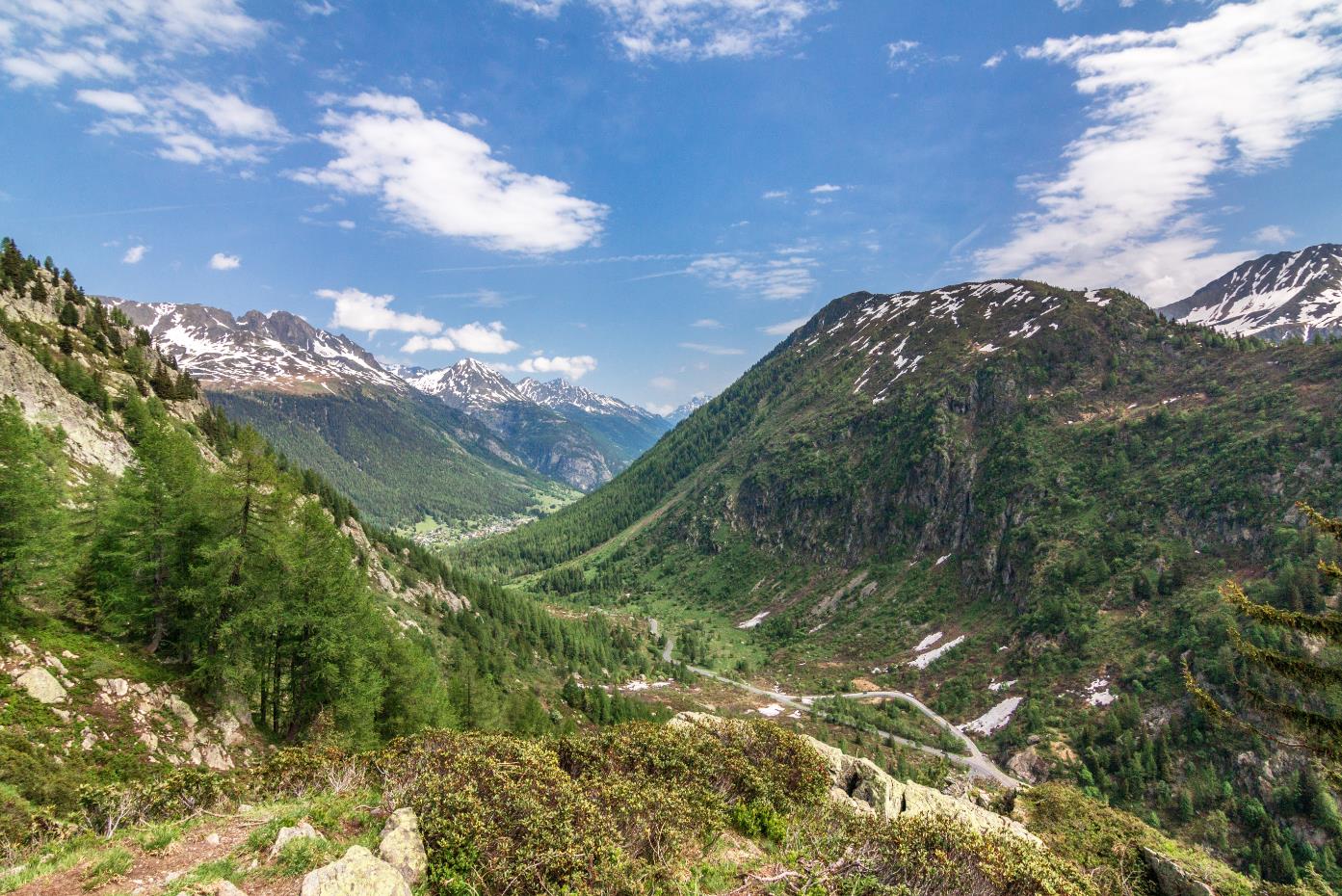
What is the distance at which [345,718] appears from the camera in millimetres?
29344

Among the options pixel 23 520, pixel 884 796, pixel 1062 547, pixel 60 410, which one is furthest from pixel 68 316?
pixel 1062 547

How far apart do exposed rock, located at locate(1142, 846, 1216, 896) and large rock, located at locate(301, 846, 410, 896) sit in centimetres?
2693

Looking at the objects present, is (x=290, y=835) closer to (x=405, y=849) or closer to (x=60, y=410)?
(x=405, y=849)

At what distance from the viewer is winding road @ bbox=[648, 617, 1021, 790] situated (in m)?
76.8

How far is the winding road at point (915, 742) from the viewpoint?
7678cm

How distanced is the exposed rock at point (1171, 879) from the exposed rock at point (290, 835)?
2924 cm

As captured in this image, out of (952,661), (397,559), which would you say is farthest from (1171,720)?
(397,559)

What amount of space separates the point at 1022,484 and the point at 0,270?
18840 centimetres

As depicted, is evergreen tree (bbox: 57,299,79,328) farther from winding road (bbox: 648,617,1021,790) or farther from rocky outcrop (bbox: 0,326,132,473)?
winding road (bbox: 648,617,1021,790)

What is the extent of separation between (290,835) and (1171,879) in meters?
30.1

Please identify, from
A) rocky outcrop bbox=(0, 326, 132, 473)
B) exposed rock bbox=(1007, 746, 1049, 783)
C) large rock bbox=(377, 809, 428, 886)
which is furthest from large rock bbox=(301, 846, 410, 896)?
exposed rock bbox=(1007, 746, 1049, 783)

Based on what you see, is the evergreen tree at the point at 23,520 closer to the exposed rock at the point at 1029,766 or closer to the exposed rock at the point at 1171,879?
the exposed rock at the point at 1171,879

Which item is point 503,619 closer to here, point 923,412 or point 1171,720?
point 1171,720

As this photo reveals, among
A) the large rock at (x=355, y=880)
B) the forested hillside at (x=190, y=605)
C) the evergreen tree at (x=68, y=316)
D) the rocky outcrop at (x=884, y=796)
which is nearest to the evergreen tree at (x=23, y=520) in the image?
the forested hillside at (x=190, y=605)
